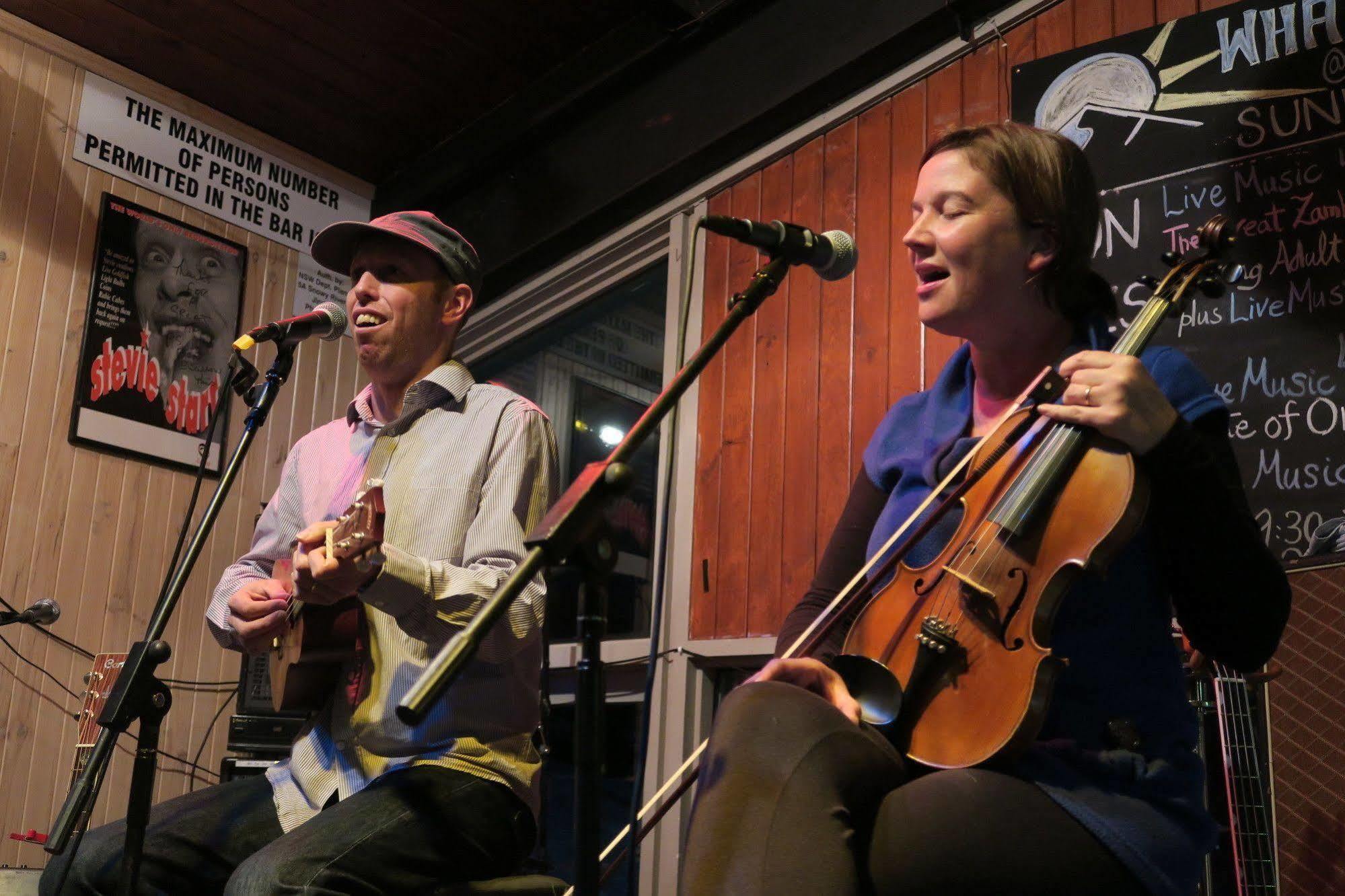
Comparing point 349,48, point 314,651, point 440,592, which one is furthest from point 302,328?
point 349,48

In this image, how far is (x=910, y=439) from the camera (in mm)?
1872

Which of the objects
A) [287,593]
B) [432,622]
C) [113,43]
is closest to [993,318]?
[432,622]

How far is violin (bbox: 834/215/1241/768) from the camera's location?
138cm

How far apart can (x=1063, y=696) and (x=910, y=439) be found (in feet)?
1.66

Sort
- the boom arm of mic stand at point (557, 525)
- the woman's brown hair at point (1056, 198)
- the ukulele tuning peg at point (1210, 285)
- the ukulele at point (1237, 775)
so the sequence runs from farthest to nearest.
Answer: the ukulele at point (1237, 775)
the woman's brown hair at point (1056, 198)
the ukulele tuning peg at point (1210, 285)
the boom arm of mic stand at point (557, 525)

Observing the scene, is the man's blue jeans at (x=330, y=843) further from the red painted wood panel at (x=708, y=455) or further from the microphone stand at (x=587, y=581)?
the red painted wood panel at (x=708, y=455)

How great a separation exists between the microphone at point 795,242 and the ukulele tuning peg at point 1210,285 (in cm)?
45

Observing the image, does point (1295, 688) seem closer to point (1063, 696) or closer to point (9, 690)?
point (1063, 696)

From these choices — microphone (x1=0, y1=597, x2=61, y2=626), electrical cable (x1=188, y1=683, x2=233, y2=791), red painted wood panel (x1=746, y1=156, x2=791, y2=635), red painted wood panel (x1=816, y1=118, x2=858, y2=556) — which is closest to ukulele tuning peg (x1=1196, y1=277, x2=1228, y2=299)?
red painted wood panel (x1=816, y1=118, x2=858, y2=556)

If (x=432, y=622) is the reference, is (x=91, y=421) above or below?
above

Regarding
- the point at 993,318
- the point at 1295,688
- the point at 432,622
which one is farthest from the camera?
the point at 1295,688

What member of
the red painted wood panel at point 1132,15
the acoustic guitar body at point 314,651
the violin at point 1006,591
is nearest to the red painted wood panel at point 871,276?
the red painted wood panel at point 1132,15

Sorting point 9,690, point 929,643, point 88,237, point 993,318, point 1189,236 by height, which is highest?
point 88,237

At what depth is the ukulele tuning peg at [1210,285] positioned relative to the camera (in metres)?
1.55
